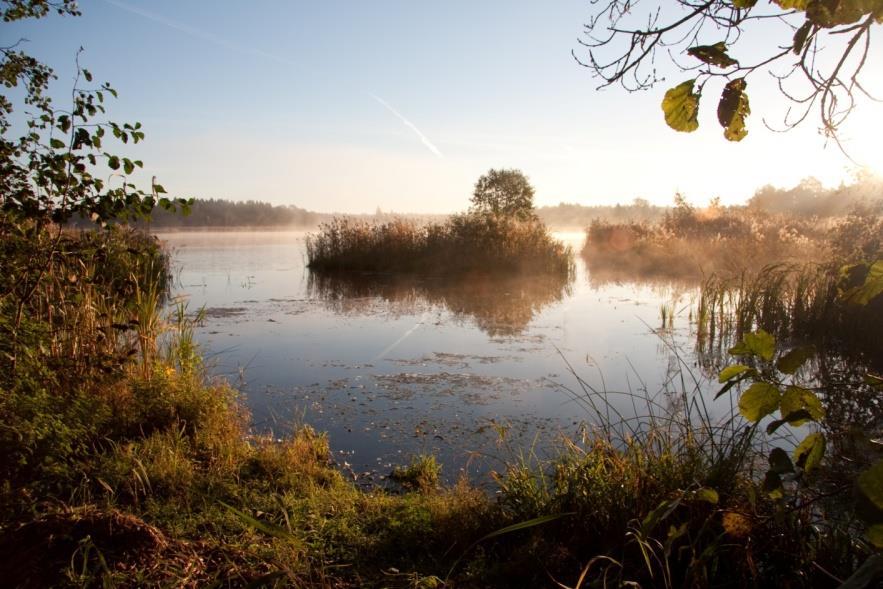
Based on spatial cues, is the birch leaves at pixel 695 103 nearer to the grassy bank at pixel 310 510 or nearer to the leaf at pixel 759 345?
the leaf at pixel 759 345

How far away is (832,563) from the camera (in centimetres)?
223

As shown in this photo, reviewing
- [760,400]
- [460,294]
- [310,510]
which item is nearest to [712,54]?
[760,400]

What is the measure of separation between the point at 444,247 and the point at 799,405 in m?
16.5

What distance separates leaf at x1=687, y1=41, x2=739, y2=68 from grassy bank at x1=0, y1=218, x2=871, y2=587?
3.64 ft

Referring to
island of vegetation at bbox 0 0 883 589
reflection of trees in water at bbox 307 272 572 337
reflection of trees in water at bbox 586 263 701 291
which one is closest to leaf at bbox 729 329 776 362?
island of vegetation at bbox 0 0 883 589

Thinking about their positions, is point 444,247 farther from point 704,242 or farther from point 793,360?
point 793,360

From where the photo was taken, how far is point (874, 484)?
2.63ft

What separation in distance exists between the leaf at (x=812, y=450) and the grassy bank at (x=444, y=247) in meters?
15.5

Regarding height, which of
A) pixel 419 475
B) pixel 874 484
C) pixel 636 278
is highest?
pixel 874 484

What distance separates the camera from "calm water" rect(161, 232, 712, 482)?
4.75m

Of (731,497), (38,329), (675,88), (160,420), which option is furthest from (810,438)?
(160,420)

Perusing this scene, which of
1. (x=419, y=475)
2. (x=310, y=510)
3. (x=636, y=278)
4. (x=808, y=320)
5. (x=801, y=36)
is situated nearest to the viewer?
(x=801, y=36)

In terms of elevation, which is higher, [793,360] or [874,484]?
[793,360]

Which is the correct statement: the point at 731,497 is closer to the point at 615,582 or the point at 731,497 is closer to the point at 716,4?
the point at 615,582
